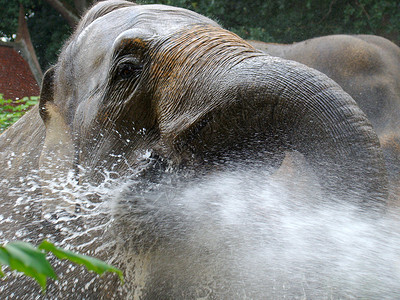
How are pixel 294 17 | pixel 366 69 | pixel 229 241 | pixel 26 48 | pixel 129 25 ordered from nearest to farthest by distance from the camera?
pixel 229 241
pixel 129 25
pixel 366 69
pixel 294 17
pixel 26 48

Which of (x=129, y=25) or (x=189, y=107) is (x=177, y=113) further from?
(x=129, y=25)

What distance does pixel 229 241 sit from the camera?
1850 mm

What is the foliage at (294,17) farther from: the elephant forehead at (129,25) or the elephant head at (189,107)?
the elephant head at (189,107)

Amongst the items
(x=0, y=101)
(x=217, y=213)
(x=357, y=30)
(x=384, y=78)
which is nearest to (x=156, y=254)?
(x=217, y=213)

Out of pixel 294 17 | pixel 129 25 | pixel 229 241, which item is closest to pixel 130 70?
pixel 129 25

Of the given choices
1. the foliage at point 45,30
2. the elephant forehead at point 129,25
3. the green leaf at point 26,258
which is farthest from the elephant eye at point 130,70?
the foliage at point 45,30

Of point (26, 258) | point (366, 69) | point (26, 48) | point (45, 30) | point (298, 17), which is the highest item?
point (26, 258)

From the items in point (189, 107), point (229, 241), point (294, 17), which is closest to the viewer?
point (189, 107)

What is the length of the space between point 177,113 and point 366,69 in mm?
4313

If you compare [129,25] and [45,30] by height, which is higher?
[129,25]

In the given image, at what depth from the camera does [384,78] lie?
5.56 meters

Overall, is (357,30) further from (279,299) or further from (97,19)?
(279,299)

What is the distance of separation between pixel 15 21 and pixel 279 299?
825 cm

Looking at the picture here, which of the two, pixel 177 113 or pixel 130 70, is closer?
pixel 177 113
